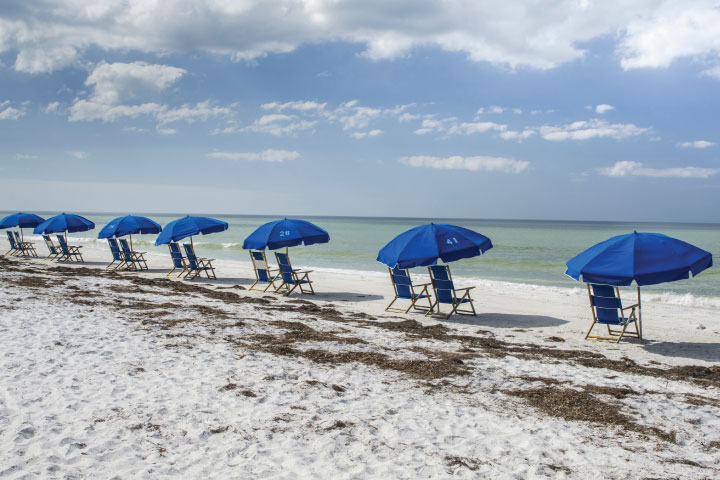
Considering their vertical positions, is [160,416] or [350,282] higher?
[160,416]

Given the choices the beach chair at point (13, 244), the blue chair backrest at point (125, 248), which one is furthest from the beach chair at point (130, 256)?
the beach chair at point (13, 244)

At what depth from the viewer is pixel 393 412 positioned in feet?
15.2

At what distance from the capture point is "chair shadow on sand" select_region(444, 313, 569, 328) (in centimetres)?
938

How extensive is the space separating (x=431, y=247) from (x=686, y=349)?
395cm

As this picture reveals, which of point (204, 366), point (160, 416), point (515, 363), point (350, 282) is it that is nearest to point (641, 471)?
point (515, 363)

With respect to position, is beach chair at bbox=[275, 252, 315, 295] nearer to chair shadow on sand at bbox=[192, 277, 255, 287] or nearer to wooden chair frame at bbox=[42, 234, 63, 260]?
chair shadow on sand at bbox=[192, 277, 255, 287]

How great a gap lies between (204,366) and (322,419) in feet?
6.42

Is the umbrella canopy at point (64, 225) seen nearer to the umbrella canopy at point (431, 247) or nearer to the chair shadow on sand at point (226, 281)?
the chair shadow on sand at point (226, 281)

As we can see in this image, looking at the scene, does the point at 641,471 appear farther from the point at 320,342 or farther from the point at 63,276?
the point at 63,276

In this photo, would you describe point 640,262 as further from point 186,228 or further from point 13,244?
point 13,244

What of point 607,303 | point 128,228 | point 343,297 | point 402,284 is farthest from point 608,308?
point 128,228

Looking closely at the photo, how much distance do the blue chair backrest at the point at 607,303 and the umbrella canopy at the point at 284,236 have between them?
576 centimetres

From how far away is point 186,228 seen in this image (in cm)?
1440

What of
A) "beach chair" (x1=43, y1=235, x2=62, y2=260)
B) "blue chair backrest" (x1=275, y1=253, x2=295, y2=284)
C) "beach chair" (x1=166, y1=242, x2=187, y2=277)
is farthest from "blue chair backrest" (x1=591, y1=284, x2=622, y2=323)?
"beach chair" (x1=43, y1=235, x2=62, y2=260)
